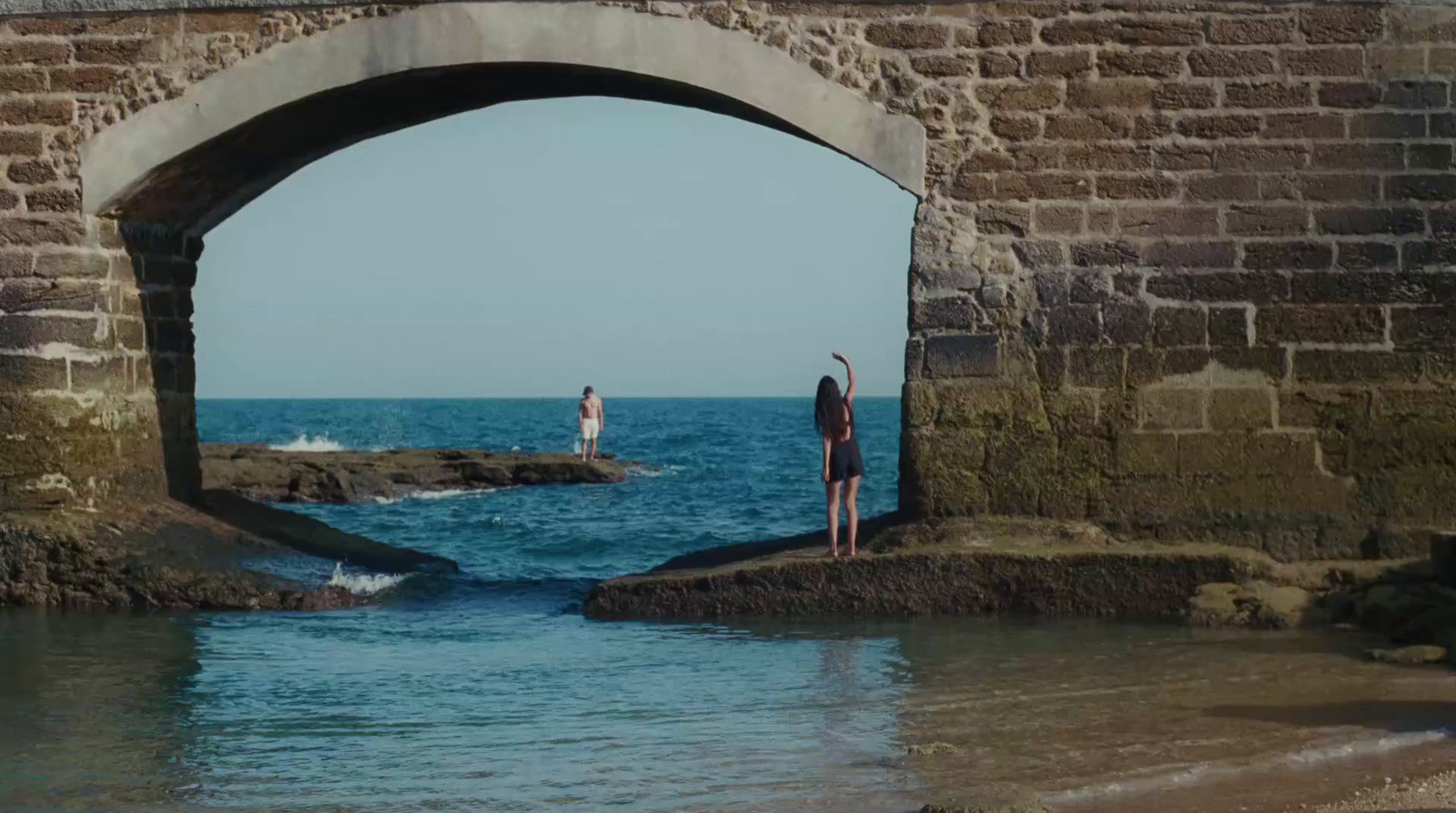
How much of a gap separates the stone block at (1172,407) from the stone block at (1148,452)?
0.05 meters

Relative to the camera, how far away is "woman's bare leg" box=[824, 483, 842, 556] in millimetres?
9758

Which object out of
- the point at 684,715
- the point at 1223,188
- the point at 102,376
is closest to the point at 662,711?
the point at 684,715

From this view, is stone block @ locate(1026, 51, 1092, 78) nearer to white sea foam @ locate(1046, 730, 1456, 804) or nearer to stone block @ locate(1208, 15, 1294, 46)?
stone block @ locate(1208, 15, 1294, 46)

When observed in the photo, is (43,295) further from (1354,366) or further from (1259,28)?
(1354,366)

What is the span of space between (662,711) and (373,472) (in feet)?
64.8

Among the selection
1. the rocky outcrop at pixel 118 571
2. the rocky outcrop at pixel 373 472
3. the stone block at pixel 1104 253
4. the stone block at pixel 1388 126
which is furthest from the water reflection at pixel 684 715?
the rocky outcrop at pixel 373 472

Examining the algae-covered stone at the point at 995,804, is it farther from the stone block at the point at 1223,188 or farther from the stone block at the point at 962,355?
the stone block at the point at 1223,188

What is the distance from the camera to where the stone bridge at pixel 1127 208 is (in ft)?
30.4

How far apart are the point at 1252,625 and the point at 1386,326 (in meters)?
1.71

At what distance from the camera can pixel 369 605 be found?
10.5 m

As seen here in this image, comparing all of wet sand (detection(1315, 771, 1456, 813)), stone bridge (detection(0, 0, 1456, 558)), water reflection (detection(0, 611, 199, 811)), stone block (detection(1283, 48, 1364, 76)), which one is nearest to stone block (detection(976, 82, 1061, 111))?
stone bridge (detection(0, 0, 1456, 558))

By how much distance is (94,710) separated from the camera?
7.34 meters

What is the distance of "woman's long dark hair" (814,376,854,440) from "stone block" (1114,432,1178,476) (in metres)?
1.53

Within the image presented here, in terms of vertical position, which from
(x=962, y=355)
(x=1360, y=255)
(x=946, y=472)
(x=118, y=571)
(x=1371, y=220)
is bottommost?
(x=118, y=571)
